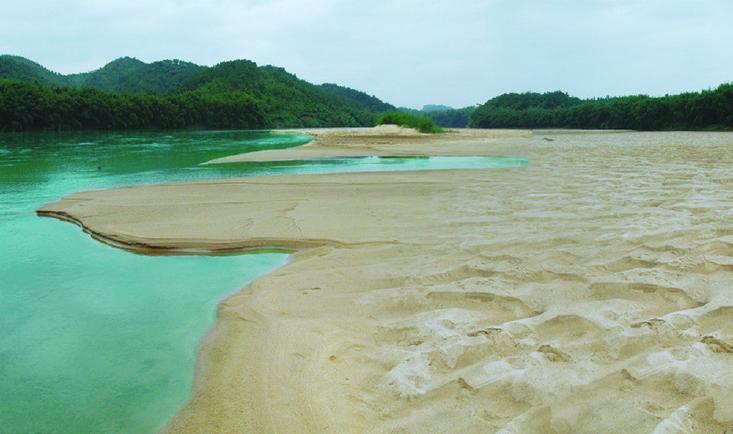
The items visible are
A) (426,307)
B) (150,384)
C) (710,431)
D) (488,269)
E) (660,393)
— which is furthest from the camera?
(488,269)

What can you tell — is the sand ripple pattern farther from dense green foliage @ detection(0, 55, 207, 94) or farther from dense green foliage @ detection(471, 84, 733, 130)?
dense green foliage @ detection(0, 55, 207, 94)

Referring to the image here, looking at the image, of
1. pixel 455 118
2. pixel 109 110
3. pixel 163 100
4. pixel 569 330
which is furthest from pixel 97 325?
pixel 455 118

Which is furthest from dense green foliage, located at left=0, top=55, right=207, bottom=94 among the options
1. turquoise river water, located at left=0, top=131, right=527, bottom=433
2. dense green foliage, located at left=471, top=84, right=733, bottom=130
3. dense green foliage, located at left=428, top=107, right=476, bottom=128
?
turquoise river water, located at left=0, top=131, right=527, bottom=433

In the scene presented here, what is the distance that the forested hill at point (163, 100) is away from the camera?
64.9 meters

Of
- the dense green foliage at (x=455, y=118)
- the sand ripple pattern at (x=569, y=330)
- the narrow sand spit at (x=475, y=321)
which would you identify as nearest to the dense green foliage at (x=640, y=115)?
the dense green foliage at (x=455, y=118)

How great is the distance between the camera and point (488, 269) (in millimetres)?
4742

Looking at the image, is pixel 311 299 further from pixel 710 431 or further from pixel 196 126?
pixel 196 126

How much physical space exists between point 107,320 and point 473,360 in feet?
10.2

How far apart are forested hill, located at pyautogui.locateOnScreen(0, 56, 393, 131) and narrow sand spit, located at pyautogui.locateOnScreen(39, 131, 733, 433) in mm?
67819

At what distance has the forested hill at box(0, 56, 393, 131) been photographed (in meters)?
64.9

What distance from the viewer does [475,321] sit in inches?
142

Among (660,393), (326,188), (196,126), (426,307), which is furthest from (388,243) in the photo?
(196,126)

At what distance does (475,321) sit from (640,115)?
77211mm

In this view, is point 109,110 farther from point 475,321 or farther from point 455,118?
point 455,118
